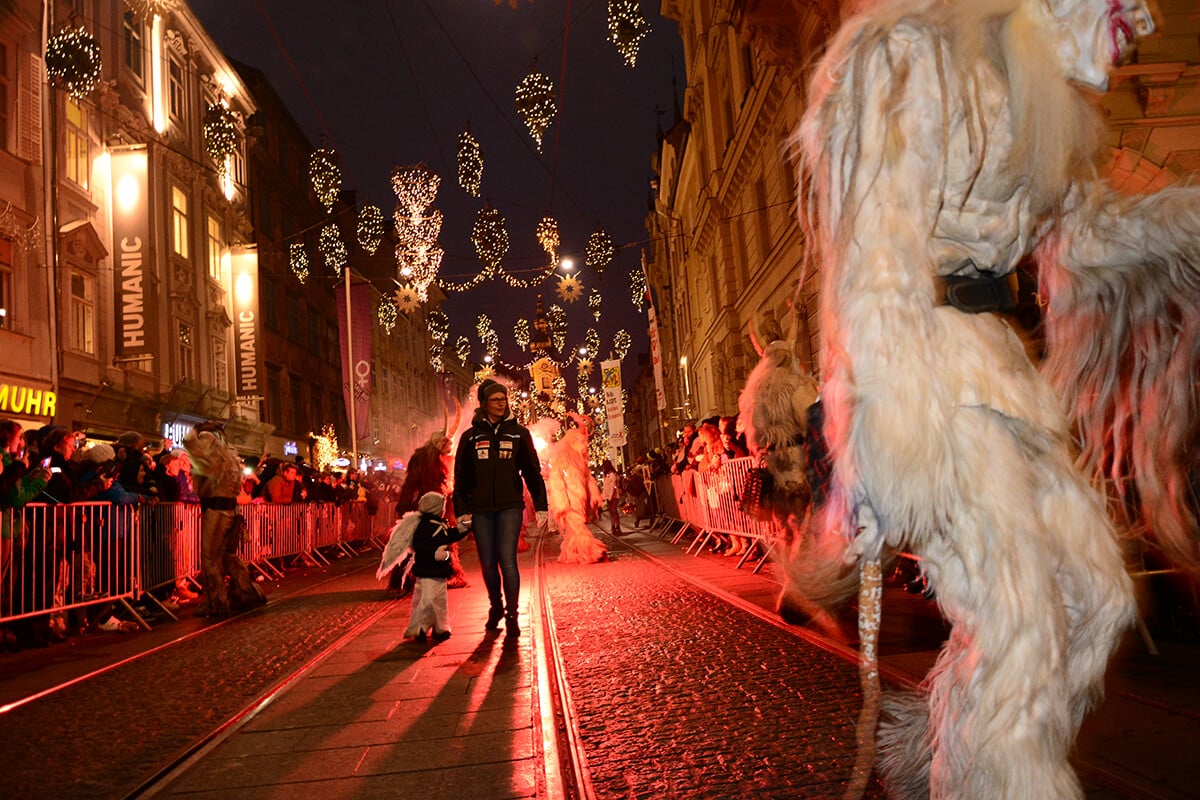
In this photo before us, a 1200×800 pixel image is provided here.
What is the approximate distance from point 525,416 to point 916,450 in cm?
3620

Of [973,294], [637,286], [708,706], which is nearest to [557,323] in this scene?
[637,286]

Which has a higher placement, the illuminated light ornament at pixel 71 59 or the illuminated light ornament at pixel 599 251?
the illuminated light ornament at pixel 71 59

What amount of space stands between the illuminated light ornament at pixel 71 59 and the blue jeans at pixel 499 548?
432 inches

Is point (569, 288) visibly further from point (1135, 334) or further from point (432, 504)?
point (1135, 334)

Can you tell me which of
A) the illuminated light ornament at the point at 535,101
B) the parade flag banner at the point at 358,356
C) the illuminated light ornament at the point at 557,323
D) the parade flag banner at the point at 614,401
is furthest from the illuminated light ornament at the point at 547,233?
the parade flag banner at the point at 614,401

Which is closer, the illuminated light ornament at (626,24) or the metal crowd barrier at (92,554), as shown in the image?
the metal crowd barrier at (92,554)

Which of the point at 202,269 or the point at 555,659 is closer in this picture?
the point at 555,659

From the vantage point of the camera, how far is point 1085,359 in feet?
7.48

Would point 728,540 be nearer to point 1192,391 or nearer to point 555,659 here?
point 555,659

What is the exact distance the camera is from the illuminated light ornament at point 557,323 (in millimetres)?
25781

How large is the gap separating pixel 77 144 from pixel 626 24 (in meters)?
13.8

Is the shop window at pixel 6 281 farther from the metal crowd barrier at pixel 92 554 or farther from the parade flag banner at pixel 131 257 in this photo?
the metal crowd barrier at pixel 92 554

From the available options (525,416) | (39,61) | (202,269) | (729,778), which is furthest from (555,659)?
(525,416)

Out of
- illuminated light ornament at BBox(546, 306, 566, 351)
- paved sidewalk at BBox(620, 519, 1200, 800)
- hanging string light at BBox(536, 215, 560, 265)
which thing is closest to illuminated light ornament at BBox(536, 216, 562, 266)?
hanging string light at BBox(536, 215, 560, 265)
